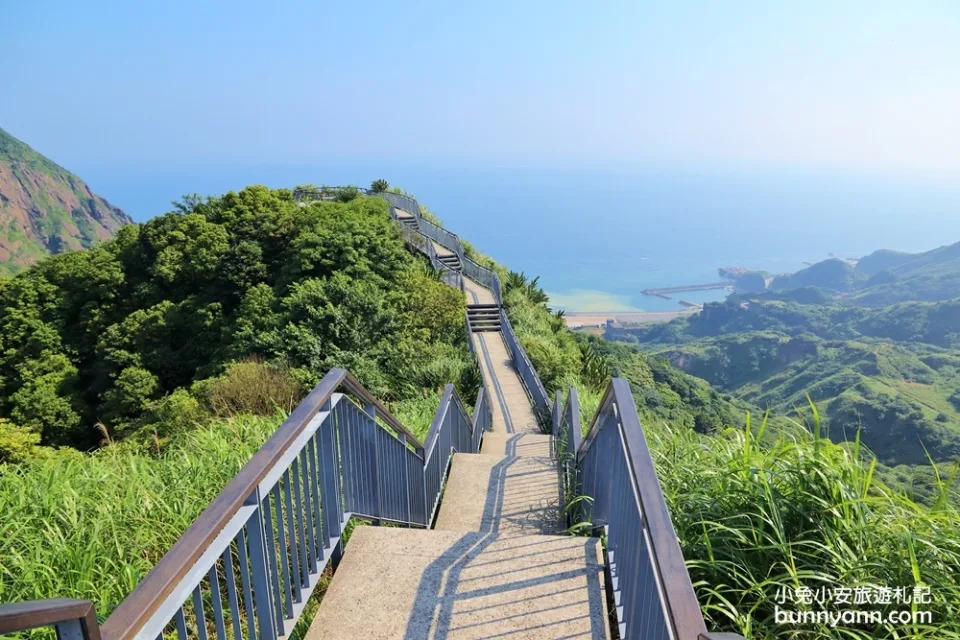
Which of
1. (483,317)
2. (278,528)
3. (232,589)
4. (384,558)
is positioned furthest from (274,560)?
(483,317)

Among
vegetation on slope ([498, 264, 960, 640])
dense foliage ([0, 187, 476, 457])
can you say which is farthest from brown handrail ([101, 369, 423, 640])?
dense foliage ([0, 187, 476, 457])

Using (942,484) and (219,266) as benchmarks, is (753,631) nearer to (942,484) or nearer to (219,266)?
(942,484)

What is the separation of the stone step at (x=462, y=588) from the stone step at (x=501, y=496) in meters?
1.40

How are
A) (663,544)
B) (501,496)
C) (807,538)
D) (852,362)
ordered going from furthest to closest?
1. (852,362)
2. (501,496)
3. (807,538)
4. (663,544)

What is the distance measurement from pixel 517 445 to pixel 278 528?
28.3 feet

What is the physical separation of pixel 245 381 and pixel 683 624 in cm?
1131

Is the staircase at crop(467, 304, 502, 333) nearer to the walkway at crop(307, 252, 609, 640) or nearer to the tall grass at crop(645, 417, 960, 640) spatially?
the walkway at crop(307, 252, 609, 640)

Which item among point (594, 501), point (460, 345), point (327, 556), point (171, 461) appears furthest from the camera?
point (460, 345)

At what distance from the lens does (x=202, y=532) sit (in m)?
1.77

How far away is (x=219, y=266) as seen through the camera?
27.1m

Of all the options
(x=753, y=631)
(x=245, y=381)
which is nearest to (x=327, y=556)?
(x=753, y=631)

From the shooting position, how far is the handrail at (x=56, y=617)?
3.52ft

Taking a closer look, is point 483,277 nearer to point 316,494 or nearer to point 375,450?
point 375,450

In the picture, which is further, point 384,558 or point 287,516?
point 384,558
